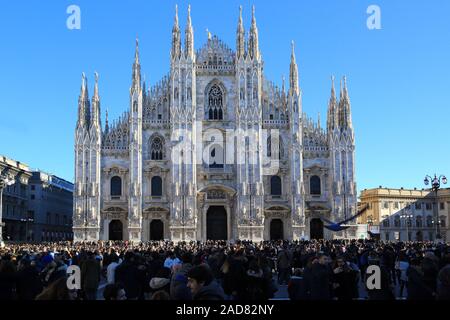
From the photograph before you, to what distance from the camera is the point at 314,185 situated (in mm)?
59031

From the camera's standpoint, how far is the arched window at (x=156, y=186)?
58.0m

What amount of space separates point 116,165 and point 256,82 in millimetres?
15499

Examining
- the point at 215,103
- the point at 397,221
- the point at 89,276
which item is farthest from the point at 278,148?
the point at 89,276

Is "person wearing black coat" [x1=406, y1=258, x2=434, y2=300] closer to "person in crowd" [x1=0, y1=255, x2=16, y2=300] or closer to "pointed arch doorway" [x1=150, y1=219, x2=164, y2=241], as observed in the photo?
"person in crowd" [x1=0, y1=255, x2=16, y2=300]

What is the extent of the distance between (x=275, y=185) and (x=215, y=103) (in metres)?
9.90

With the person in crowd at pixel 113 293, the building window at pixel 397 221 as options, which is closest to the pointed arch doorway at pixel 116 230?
the building window at pixel 397 221

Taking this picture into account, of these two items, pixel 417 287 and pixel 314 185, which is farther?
pixel 314 185

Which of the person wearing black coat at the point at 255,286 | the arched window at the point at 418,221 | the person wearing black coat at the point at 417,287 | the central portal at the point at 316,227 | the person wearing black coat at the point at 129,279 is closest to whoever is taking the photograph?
the person wearing black coat at the point at 255,286

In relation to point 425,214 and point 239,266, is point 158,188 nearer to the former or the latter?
point 239,266

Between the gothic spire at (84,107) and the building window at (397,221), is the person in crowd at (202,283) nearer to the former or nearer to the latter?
the gothic spire at (84,107)

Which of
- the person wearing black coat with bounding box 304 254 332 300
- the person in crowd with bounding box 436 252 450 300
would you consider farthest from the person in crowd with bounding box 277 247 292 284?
the person in crowd with bounding box 436 252 450 300

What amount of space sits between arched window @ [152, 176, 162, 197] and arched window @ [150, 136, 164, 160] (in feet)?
6.62

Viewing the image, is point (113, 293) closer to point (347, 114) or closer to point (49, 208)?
point (347, 114)

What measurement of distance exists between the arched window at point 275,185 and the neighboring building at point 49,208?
3538cm
